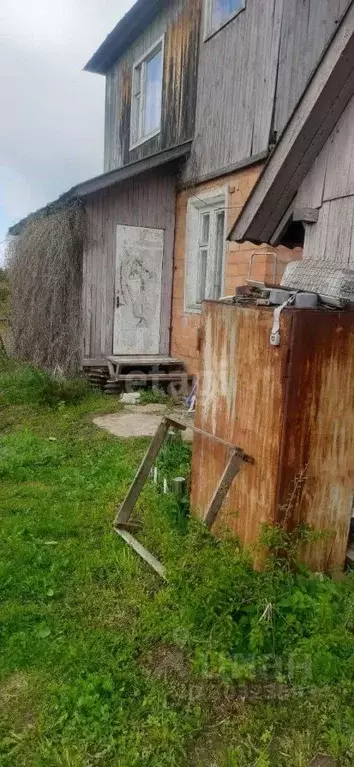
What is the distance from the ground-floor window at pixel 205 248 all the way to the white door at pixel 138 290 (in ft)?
2.26

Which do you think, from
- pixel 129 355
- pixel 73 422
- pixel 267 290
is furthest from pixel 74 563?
pixel 129 355

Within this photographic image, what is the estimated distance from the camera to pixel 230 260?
24.3ft

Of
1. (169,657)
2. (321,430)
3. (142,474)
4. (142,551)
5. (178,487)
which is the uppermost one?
(321,430)

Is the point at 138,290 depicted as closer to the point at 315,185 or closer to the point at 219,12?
the point at 219,12

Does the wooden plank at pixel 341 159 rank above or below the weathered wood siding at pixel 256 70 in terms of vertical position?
below

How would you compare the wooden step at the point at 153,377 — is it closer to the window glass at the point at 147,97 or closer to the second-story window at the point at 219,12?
the window glass at the point at 147,97

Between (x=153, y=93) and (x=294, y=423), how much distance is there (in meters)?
9.61

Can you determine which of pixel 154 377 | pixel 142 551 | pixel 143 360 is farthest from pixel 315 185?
pixel 143 360

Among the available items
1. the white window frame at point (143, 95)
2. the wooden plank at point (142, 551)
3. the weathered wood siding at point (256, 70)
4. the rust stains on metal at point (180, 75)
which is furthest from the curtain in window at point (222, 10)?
the wooden plank at point (142, 551)

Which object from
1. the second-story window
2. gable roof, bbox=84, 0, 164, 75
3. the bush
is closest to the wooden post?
the bush

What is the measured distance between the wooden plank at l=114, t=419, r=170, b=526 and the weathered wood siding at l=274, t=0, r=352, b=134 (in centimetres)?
470

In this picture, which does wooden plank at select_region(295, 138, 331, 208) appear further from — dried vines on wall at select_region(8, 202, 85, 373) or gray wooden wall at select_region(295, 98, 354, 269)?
dried vines on wall at select_region(8, 202, 85, 373)

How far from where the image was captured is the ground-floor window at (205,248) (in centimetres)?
799

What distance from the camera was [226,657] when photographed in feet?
7.91
